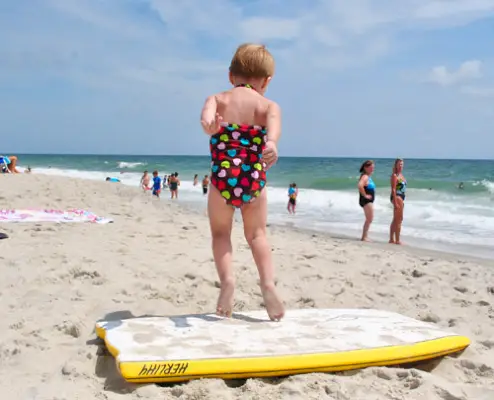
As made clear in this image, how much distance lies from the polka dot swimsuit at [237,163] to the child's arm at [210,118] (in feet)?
0.42

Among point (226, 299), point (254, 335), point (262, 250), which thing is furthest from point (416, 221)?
point (254, 335)

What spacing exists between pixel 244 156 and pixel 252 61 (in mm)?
643

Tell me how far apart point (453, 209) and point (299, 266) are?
614 inches

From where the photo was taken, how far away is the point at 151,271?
4996 mm

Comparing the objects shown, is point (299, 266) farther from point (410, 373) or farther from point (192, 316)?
point (410, 373)

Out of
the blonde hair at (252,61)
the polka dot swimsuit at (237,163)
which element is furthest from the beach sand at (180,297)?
the blonde hair at (252,61)

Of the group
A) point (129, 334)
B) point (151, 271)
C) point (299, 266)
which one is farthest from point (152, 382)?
point (299, 266)

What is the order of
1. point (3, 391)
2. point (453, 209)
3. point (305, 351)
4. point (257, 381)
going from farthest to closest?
point (453, 209) < point (305, 351) < point (257, 381) < point (3, 391)

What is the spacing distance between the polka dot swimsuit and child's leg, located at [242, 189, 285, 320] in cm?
10

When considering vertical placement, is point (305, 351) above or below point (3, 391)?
above

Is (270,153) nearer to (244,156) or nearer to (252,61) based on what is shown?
(244,156)

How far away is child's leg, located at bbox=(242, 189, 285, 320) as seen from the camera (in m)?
3.54

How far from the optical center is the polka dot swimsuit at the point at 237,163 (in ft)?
11.2

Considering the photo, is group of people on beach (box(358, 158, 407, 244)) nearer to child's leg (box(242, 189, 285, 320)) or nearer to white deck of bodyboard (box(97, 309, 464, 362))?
white deck of bodyboard (box(97, 309, 464, 362))
